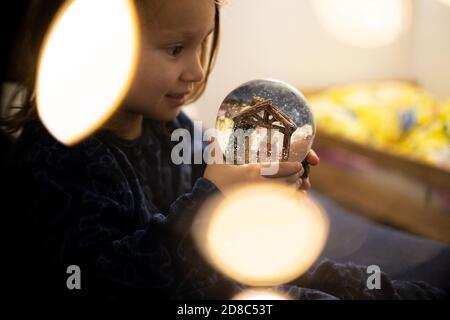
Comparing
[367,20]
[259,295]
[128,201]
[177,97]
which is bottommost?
[259,295]

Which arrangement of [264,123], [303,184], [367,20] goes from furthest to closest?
[367,20] < [303,184] < [264,123]

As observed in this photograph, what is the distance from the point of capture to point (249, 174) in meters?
0.45

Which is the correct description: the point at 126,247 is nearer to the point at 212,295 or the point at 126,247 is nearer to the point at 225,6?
the point at 212,295

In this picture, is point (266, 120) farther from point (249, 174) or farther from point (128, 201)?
point (128, 201)

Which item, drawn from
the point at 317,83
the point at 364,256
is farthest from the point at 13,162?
the point at 317,83

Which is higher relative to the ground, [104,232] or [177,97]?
[177,97]

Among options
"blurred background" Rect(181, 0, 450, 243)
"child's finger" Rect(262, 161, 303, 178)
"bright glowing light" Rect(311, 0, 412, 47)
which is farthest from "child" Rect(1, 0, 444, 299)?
"bright glowing light" Rect(311, 0, 412, 47)

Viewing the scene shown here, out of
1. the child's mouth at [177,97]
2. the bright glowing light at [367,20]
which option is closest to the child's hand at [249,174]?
the child's mouth at [177,97]

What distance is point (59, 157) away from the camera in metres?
0.52

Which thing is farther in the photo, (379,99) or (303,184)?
(379,99)

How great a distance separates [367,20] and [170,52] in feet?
4.58

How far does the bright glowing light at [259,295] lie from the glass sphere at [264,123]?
203 millimetres

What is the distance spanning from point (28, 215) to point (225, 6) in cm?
38

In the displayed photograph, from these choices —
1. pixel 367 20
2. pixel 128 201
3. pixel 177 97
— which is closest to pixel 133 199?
pixel 128 201
